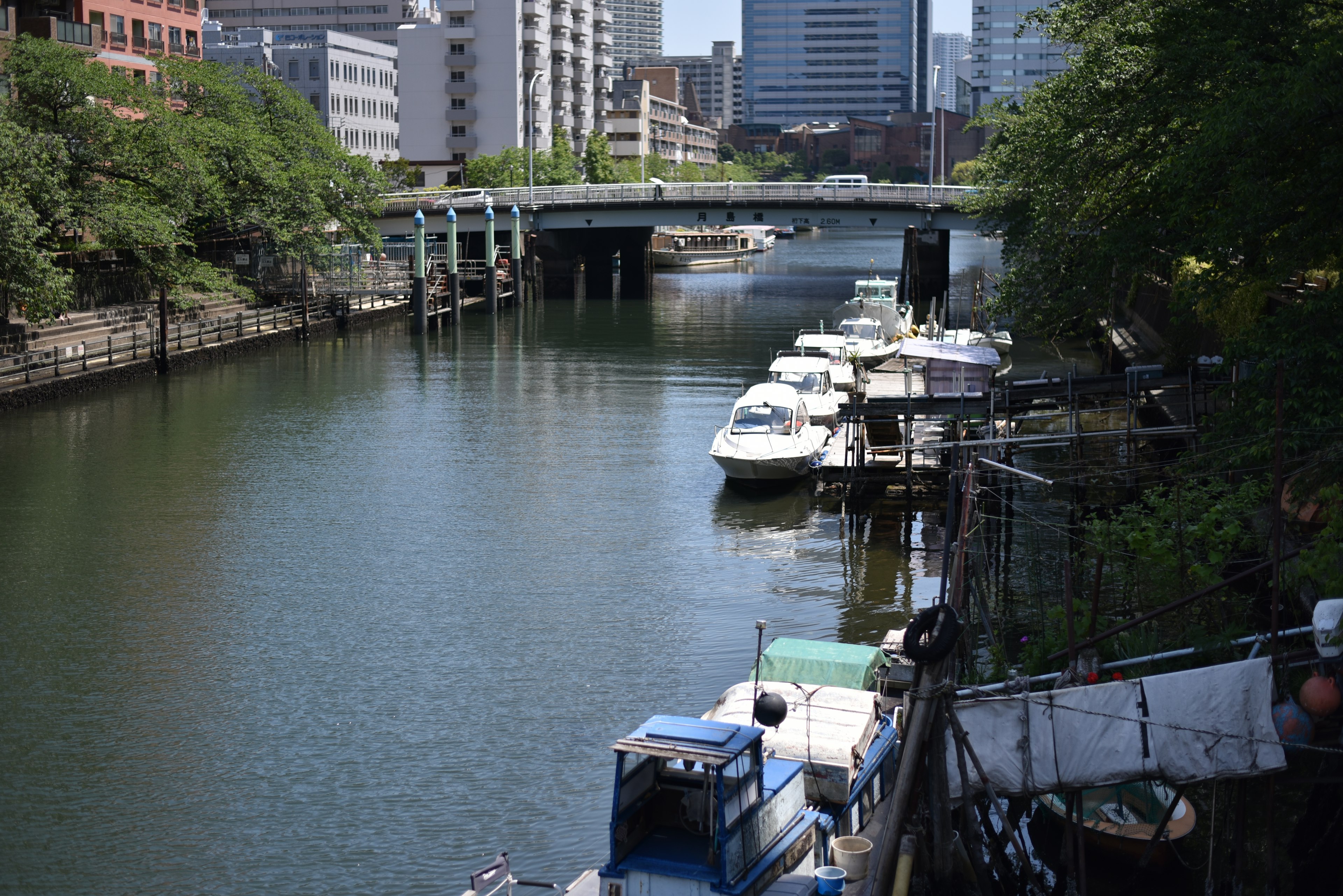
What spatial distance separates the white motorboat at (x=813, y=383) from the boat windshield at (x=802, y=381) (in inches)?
0.4

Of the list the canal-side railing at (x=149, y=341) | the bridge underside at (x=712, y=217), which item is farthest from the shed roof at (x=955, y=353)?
the bridge underside at (x=712, y=217)

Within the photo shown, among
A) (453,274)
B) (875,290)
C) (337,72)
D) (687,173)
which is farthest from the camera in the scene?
(687,173)

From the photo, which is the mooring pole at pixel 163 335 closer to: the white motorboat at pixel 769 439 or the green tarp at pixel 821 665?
the white motorboat at pixel 769 439

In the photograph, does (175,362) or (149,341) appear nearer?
(149,341)

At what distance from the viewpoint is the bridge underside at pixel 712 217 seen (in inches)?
3329

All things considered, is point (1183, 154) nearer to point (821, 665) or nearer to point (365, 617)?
point (821, 665)

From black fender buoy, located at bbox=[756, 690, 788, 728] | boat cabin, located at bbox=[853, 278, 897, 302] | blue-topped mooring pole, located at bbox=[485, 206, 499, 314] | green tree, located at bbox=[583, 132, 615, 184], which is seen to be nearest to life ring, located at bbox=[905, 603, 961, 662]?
black fender buoy, located at bbox=[756, 690, 788, 728]

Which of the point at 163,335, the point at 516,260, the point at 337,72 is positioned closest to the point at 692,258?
the point at 337,72

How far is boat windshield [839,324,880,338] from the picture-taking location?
57.4 m

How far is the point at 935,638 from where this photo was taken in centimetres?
1273

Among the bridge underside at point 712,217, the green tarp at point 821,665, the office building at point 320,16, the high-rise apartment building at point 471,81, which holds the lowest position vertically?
the green tarp at point 821,665

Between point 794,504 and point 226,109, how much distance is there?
145 feet

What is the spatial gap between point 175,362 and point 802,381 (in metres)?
27.8

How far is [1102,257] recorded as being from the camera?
27203mm
